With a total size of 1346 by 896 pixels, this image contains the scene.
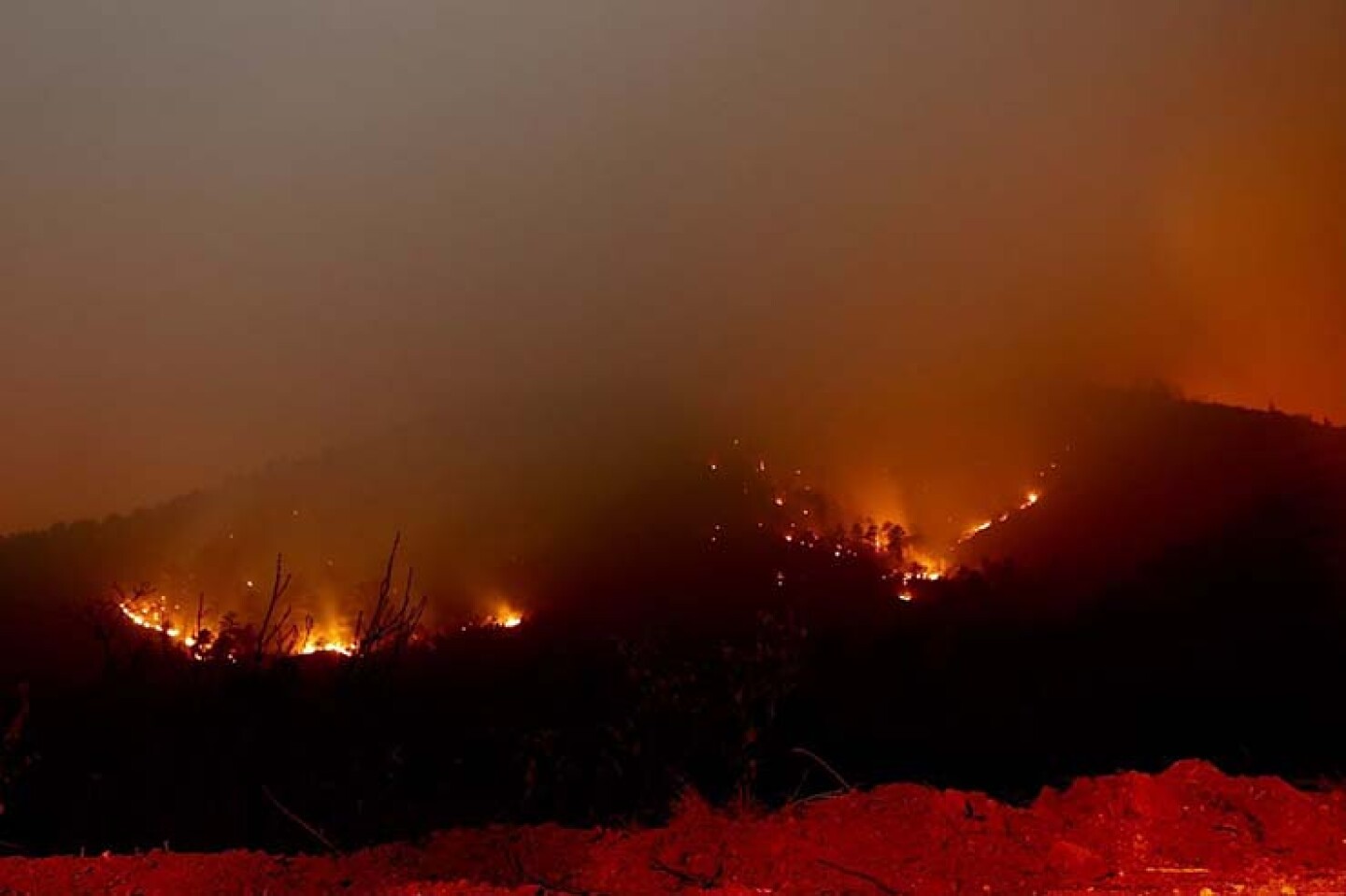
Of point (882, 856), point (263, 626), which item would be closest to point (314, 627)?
point (263, 626)

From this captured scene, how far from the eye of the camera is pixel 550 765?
9.77 meters

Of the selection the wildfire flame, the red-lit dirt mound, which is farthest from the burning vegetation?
the red-lit dirt mound

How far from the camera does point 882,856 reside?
5.59m

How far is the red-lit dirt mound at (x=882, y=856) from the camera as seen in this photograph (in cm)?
525

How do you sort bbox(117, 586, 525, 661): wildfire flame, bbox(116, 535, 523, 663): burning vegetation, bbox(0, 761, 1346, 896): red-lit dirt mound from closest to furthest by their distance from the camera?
bbox(0, 761, 1346, 896): red-lit dirt mound
bbox(116, 535, 523, 663): burning vegetation
bbox(117, 586, 525, 661): wildfire flame

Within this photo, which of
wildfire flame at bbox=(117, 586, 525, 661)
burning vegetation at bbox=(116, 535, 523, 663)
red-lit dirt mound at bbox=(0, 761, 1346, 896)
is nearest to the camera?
red-lit dirt mound at bbox=(0, 761, 1346, 896)

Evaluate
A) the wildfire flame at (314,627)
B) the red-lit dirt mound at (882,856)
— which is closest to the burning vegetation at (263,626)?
the wildfire flame at (314,627)

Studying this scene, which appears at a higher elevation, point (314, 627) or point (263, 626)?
point (314, 627)

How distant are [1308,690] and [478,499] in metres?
25.9

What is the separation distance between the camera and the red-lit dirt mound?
5254 mm

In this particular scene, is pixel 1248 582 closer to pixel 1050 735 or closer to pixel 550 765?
pixel 1050 735

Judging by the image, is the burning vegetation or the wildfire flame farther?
the wildfire flame

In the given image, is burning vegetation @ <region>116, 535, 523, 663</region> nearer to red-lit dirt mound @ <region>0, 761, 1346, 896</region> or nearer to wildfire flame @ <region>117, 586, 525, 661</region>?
wildfire flame @ <region>117, 586, 525, 661</region>

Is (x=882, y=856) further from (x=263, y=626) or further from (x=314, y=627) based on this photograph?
(x=314, y=627)
